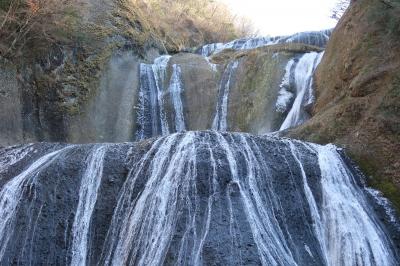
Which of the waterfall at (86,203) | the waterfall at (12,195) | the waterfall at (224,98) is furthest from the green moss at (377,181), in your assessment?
the waterfall at (224,98)

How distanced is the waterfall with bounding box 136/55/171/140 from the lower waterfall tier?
6.46m

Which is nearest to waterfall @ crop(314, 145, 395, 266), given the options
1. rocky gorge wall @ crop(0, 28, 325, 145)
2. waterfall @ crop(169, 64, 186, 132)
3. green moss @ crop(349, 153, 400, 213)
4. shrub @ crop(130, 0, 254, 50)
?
green moss @ crop(349, 153, 400, 213)

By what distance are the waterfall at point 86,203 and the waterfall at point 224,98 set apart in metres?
7.04

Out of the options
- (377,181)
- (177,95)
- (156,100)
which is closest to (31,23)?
(156,100)

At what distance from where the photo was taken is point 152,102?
57.9ft

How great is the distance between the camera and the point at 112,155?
10109 mm

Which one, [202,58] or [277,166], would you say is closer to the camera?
[277,166]

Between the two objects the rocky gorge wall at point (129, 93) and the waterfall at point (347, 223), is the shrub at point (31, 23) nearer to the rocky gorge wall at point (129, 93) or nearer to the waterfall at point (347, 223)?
the rocky gorge wall at point (129, 93)

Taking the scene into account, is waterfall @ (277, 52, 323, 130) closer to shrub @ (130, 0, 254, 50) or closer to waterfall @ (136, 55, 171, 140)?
waterfall @ (136, 55, 171, 140)

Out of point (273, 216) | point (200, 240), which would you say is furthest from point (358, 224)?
point (200, 240)

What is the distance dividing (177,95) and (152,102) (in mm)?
910

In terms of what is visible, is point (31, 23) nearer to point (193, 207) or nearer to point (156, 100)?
point (156, 100)

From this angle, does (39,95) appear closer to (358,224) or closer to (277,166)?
(277,166)

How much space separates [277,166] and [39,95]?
8674mm
